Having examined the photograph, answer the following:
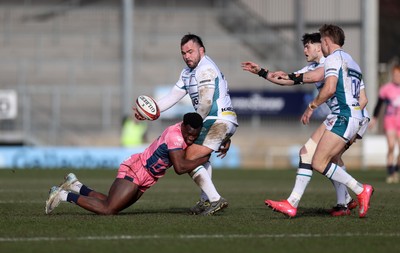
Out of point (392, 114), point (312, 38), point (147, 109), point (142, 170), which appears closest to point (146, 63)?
point (392, 114)

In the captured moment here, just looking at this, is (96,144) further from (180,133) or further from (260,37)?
(180,133)

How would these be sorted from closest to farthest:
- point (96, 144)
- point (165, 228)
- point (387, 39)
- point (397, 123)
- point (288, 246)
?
point (288, 246) < point (165, 228) < point (397, 123) < point (96, 144) < point (387, 39)

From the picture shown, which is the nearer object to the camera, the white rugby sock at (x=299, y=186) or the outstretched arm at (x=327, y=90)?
the outstretched arm at (x=327, y=90)

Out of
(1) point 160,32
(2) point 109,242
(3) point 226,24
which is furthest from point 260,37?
(2) point 109,242

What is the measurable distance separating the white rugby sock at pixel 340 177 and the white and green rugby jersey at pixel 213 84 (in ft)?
4.97

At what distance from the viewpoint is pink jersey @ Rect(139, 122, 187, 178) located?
1211cm

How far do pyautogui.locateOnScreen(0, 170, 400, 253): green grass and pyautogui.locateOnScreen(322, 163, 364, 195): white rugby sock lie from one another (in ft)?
1.26

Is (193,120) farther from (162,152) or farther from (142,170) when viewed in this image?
(142,170)

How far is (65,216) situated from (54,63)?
25.7 metres

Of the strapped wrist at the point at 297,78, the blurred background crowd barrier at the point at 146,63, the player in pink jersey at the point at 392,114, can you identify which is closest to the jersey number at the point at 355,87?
the strapped wrist at the point at 297,78

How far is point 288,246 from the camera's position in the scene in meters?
9.31

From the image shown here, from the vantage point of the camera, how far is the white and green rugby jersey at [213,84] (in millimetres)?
12445

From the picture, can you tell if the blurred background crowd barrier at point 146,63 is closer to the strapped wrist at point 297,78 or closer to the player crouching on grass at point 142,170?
the player crouching on grass at point 142,170

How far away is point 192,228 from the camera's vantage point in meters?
10.7
